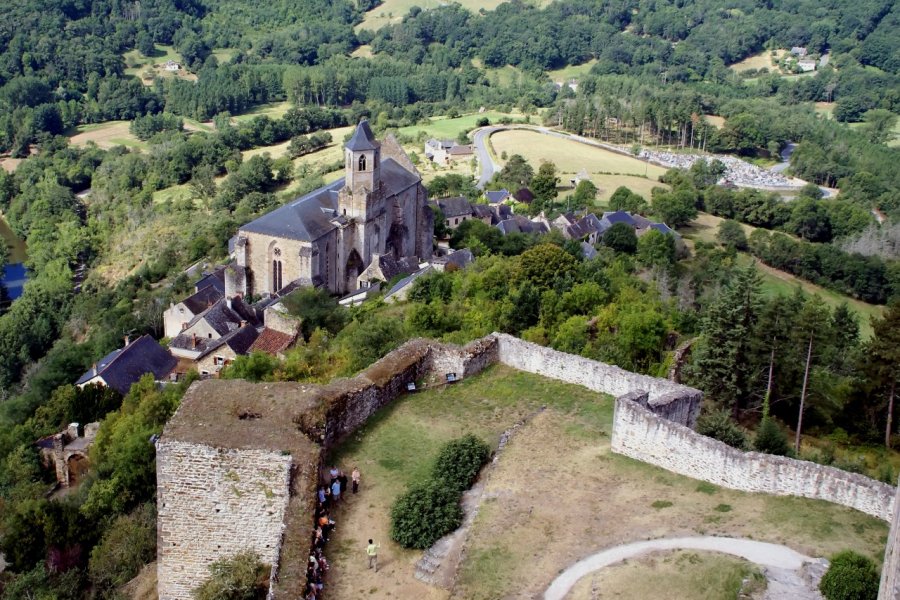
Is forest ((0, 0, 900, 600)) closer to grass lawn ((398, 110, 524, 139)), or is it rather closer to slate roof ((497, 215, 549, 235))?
grass lawn ((398, 110, 524, 139))

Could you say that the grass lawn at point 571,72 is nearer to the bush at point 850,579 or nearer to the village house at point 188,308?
the village house at point 188,308

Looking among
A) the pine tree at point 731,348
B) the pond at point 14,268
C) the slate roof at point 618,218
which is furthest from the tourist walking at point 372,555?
the pond at point 14,268

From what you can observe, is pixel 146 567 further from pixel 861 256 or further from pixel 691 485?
pixel 861 256

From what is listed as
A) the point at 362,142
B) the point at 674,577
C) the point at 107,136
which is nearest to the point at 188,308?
the point at 362,142

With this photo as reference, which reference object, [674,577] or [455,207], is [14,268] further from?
[674,577]

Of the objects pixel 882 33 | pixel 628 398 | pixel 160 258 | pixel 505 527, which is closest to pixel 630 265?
pixel 160 258

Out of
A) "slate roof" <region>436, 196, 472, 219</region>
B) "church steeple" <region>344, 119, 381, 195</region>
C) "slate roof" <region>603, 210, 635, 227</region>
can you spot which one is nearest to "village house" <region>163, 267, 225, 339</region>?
"church steeple" <region>344, 119, 381, 195</region>
